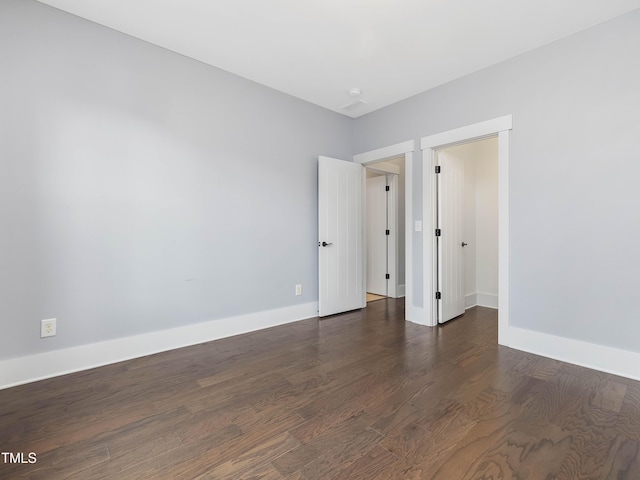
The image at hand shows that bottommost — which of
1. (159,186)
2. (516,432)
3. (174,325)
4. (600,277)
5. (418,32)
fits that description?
(516,432)

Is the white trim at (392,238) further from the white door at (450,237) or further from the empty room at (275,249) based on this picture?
the empty room at (275,249)

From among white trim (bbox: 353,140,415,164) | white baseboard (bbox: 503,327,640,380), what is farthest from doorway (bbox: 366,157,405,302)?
white baseboard (bbox: 503,327,640,380)

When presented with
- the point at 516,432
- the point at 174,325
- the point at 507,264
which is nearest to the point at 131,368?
the point at 174,325

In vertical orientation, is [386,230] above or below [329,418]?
above

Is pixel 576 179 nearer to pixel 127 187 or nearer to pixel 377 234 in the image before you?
pixel 377 234

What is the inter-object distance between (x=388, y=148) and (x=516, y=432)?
314 cm

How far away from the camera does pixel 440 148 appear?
3438 mm

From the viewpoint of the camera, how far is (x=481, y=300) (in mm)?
4430

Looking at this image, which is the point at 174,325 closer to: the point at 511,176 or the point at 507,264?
the point at 507,264

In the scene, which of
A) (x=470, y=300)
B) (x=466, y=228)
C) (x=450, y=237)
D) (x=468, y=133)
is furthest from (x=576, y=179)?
(x=470, y=300)

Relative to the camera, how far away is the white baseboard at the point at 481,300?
4262 millimetres

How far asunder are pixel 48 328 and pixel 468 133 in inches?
159

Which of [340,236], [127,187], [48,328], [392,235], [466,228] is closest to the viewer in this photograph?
[48,328]

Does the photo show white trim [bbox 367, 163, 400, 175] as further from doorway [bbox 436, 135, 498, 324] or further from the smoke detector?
doorway [bbox 436, 135, 498, 324]
